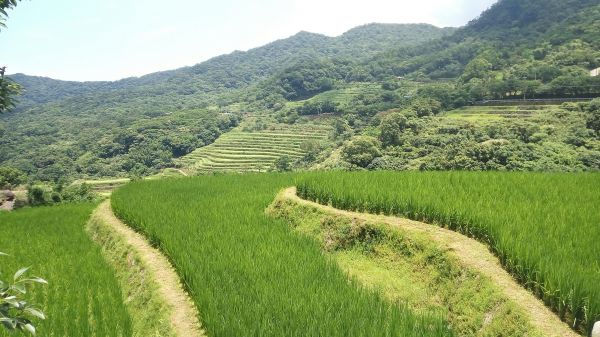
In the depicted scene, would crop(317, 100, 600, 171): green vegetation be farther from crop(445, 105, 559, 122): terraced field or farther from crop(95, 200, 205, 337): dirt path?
crop(95, 200, 205, 337): dirt path

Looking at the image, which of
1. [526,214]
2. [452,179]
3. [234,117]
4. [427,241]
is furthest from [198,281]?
[234,117]

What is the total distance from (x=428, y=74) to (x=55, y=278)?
5478 inches

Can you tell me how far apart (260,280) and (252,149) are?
93367 millimetres

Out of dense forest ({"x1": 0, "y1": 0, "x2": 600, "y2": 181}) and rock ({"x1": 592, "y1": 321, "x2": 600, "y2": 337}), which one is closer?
rock ({"x1": 592, "y1": 321, "x2": 600, "y2": 337})

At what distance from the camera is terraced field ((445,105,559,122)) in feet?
193

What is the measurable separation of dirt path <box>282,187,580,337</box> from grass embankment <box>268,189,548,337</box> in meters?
0.02

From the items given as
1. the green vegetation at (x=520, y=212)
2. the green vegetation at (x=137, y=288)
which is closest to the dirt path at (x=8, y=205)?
the green vegetation at (x=137, y=288)

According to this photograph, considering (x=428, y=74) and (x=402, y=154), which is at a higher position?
(x=428, y=74)

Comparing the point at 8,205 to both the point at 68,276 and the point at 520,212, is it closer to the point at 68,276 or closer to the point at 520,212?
the point at 68,276

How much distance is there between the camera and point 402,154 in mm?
48219

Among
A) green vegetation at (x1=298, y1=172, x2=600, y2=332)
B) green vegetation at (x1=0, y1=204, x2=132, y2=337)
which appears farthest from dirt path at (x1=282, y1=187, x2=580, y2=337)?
green vegetation at (x1=0, y1=204, x2=132, y2=337)

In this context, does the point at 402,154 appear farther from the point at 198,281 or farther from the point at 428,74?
the point at 428,74

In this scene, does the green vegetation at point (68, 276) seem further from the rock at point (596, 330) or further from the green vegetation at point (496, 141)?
the green vegetation at point (496, 141)

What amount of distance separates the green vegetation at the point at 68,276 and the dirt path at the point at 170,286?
65cm
